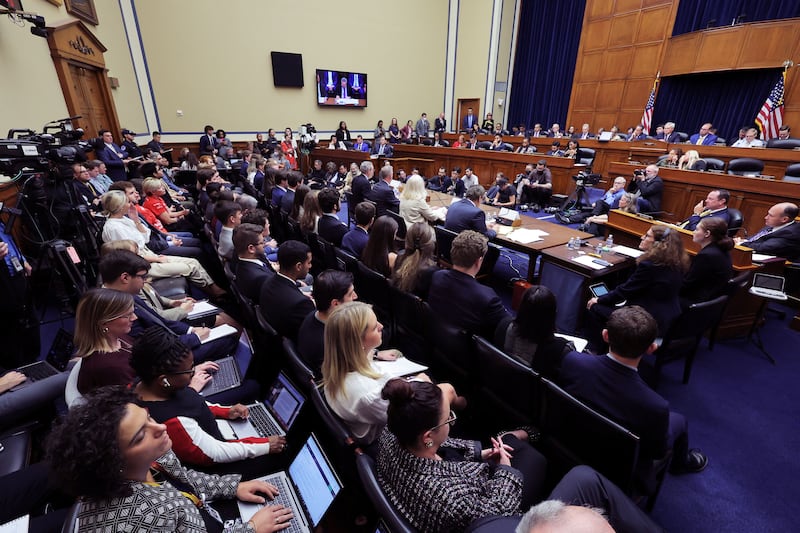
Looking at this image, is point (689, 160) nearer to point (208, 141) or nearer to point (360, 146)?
point (360, 146)

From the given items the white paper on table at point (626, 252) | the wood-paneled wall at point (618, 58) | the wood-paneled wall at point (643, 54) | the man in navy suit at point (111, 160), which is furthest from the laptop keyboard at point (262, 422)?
the wood-paneled wall at point (618, 58)

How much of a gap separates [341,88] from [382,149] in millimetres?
3261

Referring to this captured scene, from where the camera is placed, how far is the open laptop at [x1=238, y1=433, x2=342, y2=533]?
1.30 m

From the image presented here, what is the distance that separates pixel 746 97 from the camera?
28.7 feet

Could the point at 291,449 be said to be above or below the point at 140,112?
below

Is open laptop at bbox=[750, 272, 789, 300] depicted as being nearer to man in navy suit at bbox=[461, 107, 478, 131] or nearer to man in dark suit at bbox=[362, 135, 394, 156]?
man in dark suit at bbox=[362, 135, 394, 156]

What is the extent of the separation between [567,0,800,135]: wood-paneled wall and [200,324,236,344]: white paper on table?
36.8ft

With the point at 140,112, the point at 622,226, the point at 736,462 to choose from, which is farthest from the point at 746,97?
the point at 140,112

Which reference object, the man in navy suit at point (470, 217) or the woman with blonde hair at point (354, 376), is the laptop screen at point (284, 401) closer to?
the woman with blonde hair at point (354, 376)

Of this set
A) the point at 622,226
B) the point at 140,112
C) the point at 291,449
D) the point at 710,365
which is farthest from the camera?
the point at 140,112

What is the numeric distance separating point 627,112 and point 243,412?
40.6 feet

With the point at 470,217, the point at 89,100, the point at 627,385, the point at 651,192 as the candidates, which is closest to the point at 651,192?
the point at 651,192

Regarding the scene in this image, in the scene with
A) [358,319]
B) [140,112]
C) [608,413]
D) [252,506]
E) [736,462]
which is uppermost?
[140,112]

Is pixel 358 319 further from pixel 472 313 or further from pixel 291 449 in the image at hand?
pixel 472 313
